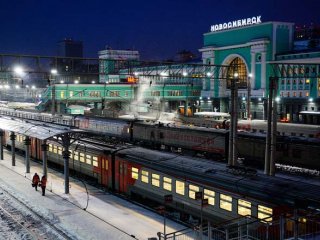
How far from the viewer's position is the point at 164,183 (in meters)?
19.5

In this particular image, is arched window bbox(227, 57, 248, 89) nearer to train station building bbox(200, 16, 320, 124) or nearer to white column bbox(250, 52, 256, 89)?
train station building bbox(200, 16, 320, 124)

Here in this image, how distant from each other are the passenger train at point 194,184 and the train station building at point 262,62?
35.1m

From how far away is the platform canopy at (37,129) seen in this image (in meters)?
24.7

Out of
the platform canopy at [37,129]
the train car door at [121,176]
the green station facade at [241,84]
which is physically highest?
the green station facade at [241,84]

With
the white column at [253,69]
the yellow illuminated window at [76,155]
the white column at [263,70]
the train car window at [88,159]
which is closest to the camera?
the train car window at [88,159]

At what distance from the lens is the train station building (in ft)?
190

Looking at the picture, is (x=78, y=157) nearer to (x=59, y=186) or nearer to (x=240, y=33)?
(x=59, y=186)

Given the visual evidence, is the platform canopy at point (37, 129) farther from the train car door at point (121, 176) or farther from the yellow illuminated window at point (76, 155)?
the train car door at point (121, 176)

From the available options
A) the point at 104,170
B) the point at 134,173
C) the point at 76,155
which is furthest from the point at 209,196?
the point at 76,155

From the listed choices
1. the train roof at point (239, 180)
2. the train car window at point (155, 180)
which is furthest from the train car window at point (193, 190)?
the train car window at point (155, 180)

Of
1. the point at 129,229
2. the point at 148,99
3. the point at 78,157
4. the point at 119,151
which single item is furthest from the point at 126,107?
the point at 129,229

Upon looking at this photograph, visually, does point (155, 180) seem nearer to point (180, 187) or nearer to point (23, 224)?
point (180, 187)

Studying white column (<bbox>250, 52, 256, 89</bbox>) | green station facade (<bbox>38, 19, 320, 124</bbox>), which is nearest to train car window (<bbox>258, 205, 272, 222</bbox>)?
green station facade (<bbox>38, 19, 320, 124</bbox>)

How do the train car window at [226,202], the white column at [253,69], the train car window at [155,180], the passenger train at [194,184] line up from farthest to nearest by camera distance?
the white column at [253,69], the train car window at [155,180], the train car window at [226,202], the passenger train at [194,184]
